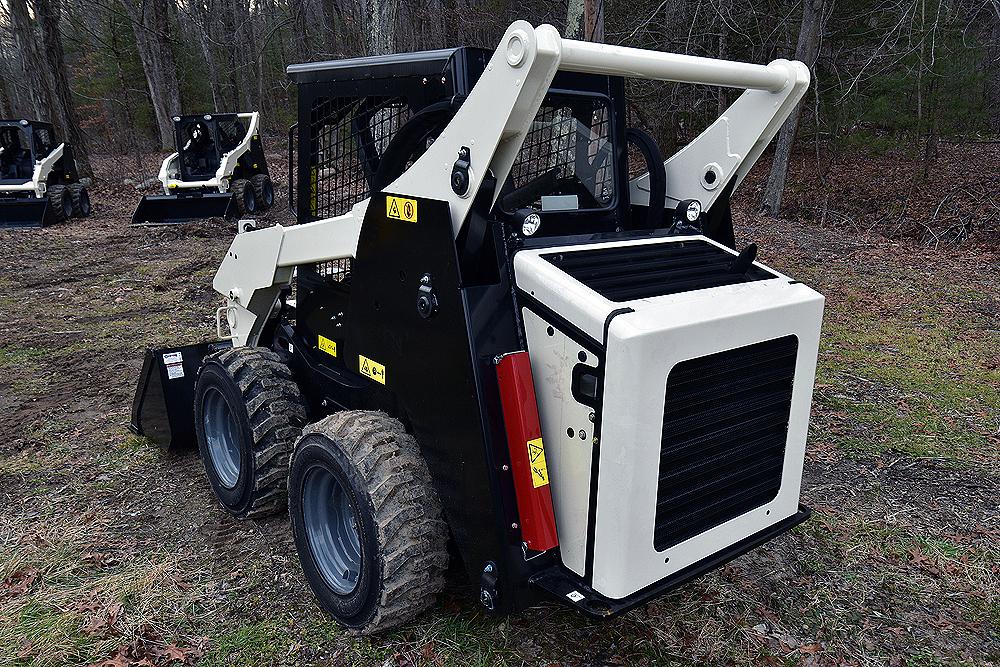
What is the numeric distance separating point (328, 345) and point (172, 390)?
1.38 meters

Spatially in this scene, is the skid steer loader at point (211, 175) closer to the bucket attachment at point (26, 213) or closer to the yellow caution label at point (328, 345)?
the bucket attachment at point (26, 213)

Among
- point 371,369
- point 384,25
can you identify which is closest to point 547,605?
point 371,369

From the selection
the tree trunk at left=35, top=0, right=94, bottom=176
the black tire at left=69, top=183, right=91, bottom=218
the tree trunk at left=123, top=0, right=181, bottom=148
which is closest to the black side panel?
the black tire at left=69, top=183, right=91, bottom=218

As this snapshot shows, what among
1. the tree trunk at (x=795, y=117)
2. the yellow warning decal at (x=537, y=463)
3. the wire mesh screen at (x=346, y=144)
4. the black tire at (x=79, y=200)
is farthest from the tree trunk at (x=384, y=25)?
the yellow warning decal at (x=537, y=463)

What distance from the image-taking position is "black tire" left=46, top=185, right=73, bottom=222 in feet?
44.2

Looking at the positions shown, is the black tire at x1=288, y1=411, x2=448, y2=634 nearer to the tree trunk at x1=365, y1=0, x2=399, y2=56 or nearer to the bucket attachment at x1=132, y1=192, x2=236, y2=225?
the tree trunk at x1=365, y1=0, x2=399, y2=56

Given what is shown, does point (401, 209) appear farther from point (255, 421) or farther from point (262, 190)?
point (262, 190)

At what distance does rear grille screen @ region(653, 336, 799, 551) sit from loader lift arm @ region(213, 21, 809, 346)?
0.94 metres

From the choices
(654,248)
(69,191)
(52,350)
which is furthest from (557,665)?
(69,191)

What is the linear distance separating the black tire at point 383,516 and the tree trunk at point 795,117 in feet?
32.2

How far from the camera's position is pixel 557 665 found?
2947 millimetres

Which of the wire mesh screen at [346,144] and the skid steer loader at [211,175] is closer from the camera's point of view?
the wire mesh screen at [346,144]

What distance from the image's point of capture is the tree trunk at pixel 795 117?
11.7 metres

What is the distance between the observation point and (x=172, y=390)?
454cm
